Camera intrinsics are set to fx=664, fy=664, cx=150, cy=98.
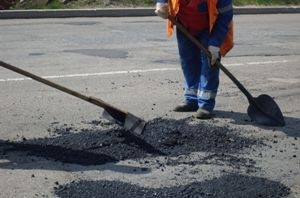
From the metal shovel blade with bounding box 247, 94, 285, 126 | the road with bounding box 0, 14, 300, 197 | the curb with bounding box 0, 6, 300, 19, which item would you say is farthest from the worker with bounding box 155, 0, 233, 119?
the curb with bounding box 0, 6, 300, 19

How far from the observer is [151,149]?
571 centimetres

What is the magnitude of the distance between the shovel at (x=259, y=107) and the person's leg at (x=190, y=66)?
39cm

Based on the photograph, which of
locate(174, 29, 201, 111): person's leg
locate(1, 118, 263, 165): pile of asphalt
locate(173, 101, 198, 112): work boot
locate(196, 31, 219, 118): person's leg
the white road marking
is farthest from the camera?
the white road marking

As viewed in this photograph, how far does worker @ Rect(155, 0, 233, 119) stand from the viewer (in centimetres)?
654

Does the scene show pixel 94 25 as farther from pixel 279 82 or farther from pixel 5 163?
pixel 5 163

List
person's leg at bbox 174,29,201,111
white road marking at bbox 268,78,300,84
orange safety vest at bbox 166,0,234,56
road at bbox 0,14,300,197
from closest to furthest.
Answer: road at bbox 0,14,300,197 < orange safety vest at bbox 166,0,234,56 < person's leg at bbox 174,29,201,111 < white road marking at bbox 268,78,300,84

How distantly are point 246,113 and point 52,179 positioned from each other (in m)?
2.91

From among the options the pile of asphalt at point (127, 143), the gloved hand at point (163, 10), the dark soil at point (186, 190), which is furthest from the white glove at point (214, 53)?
the dark soil at point (186, 190)

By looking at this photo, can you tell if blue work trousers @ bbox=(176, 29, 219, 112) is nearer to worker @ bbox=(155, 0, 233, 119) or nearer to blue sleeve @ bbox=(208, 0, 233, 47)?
worker @ bbox=(155, 0, 233, 119)

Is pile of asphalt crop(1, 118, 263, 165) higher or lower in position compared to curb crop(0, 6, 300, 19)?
higher

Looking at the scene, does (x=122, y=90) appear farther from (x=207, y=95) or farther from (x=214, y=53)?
(x=214, y=53)

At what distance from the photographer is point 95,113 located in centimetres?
694

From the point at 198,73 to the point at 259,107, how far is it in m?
0.80


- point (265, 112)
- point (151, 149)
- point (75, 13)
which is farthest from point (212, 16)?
point (75, 13)
